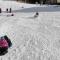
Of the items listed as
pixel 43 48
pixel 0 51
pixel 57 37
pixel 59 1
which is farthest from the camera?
pixel 59 1

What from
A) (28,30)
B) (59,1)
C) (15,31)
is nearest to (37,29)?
(28,30)

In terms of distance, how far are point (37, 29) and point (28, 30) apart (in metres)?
0.75

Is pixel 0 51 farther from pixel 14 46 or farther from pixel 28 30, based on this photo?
pixel 28 30

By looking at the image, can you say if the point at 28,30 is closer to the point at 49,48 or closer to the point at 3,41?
the point at 49,48

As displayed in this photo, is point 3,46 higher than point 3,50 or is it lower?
higher

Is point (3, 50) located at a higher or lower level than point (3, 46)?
lower

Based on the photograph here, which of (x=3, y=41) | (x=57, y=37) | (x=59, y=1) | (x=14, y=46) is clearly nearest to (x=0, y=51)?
(x=3, y=41)

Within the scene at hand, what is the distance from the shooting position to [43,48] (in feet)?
37.7

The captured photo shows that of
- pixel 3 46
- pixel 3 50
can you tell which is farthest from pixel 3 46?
pixel 3 50

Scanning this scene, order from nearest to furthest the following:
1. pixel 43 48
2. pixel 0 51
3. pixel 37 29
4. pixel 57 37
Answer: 1. pixel 0 51
2. pixel 43 48
3. pixel 57 37
4. pixel 37 29

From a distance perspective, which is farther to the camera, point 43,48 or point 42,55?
point 43,48

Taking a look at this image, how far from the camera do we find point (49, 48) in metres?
11.5

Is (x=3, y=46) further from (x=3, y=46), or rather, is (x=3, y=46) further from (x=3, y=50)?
(x=3, y=50)

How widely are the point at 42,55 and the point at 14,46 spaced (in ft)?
5.62
